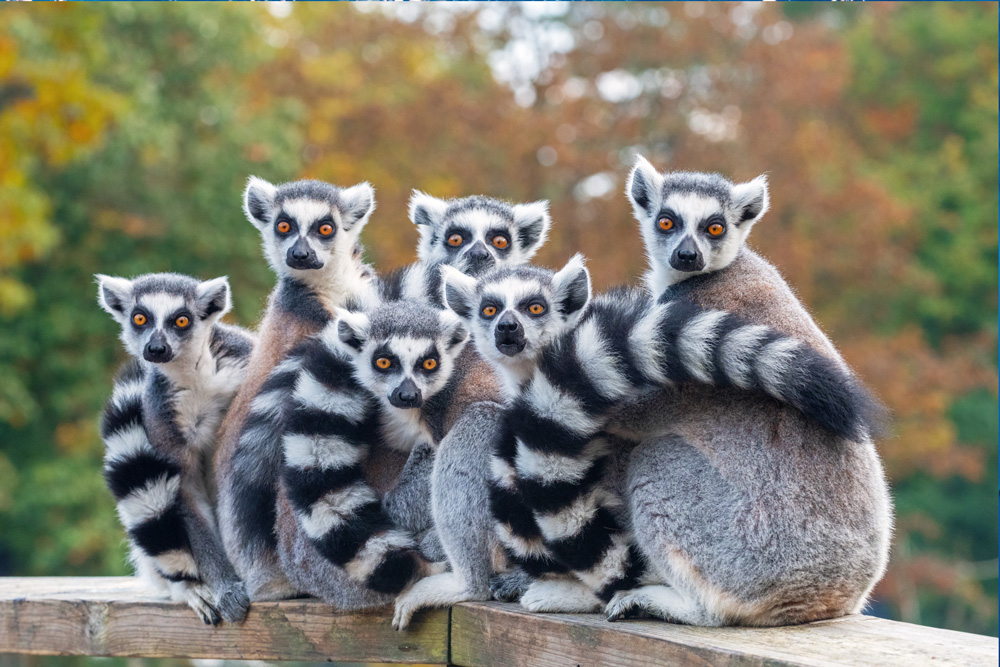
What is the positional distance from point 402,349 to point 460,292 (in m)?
0.29

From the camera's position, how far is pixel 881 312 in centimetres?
1862

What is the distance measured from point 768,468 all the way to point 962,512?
2000cm

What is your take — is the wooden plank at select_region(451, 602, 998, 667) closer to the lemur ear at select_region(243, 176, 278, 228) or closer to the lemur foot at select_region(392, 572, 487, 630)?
the lemur foot at select_region(392, 572, 487, 630)

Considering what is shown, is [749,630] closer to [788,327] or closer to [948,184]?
[788,327]

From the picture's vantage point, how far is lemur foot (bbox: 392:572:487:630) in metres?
3.67

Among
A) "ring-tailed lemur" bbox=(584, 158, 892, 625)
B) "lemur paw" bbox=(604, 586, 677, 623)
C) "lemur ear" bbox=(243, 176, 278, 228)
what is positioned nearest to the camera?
"ring-tailed lemur" bbox=(584, 158, 892, 625)

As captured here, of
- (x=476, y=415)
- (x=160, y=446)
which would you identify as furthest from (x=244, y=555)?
(x=476, y=415)

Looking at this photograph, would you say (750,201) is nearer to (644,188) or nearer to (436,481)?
(644,188)

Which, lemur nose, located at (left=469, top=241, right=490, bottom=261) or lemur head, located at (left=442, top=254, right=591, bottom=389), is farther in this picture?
lemur nose, located at (left=469, top=241, right=490, bottom=261)

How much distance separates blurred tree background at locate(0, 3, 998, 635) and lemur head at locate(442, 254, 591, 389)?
347 inches

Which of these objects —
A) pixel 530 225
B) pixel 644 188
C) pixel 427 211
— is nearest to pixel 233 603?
pixel 427 211

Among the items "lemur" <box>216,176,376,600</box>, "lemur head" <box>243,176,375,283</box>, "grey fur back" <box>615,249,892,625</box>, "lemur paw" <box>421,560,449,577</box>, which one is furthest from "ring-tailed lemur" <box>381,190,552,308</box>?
"grey fur back" <box>615,249,892,625</box>

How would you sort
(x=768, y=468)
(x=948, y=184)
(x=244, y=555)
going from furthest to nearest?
(x=948, y=184) → (x=244, y=555) → (x=768, y=468)

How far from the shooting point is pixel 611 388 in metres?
3.10
